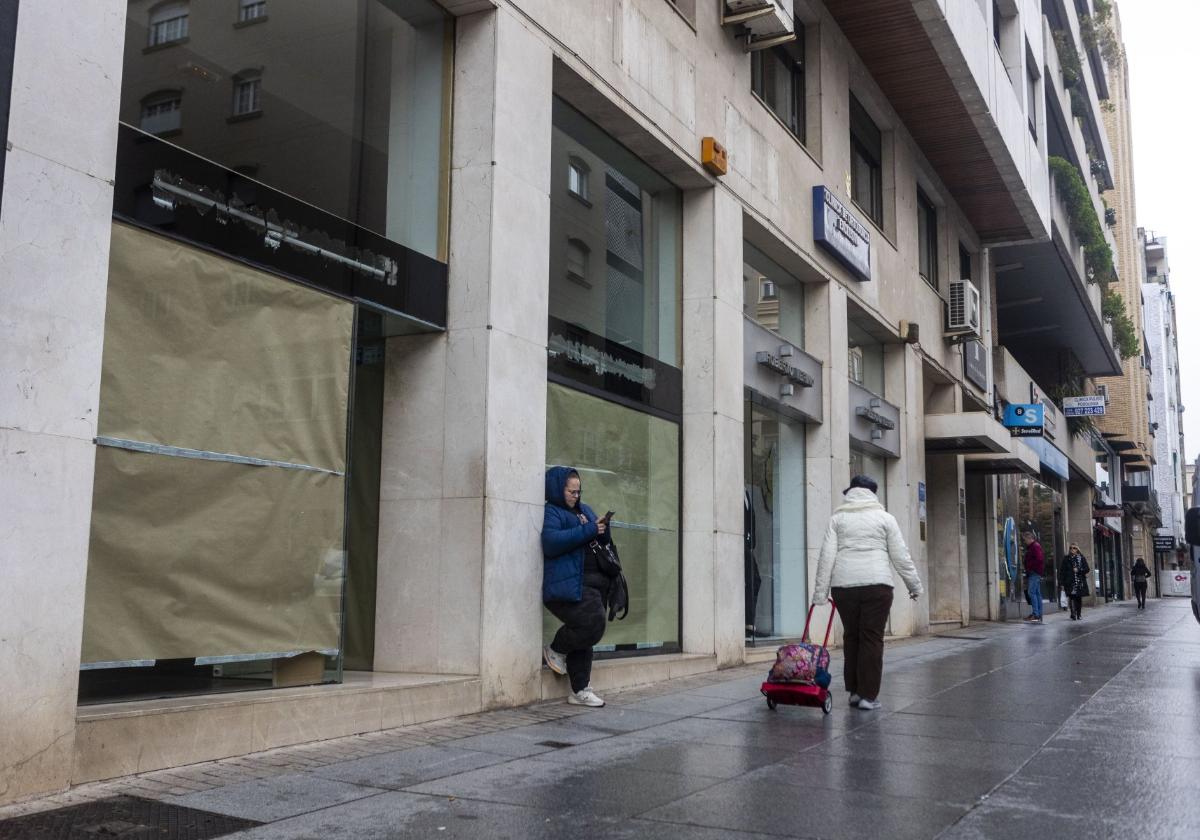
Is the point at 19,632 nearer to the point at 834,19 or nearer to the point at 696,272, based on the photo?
the point at 696,272

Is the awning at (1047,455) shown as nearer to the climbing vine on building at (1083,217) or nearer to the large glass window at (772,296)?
the climbing vine on building at (1083,217)

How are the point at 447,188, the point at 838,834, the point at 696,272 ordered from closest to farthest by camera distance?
the point at 838,834 → the point at 447,188 → the point at 696,272

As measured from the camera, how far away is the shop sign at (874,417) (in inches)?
707

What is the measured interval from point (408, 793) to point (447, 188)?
514 cm

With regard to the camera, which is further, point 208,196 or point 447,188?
point 447,188

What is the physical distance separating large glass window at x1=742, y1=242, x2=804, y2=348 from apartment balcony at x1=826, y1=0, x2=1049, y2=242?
4.17 meters

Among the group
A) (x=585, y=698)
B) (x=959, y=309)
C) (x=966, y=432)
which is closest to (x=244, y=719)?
(x=585, y=698)

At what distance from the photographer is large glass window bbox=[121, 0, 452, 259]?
23.2ft

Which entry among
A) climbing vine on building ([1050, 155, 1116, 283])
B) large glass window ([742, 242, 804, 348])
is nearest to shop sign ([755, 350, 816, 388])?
large glass window ([742, 242, 804, 348])

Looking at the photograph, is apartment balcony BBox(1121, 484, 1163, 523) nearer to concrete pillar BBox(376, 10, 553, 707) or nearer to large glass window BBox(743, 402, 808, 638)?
large glass window BBox(743, 402, 808, 638)

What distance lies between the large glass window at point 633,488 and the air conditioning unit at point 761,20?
15.6 ft

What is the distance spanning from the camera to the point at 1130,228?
58.0m

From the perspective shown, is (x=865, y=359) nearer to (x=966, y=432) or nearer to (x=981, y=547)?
(x=966, y=432)

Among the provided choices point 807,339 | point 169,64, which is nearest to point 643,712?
point 169,64
